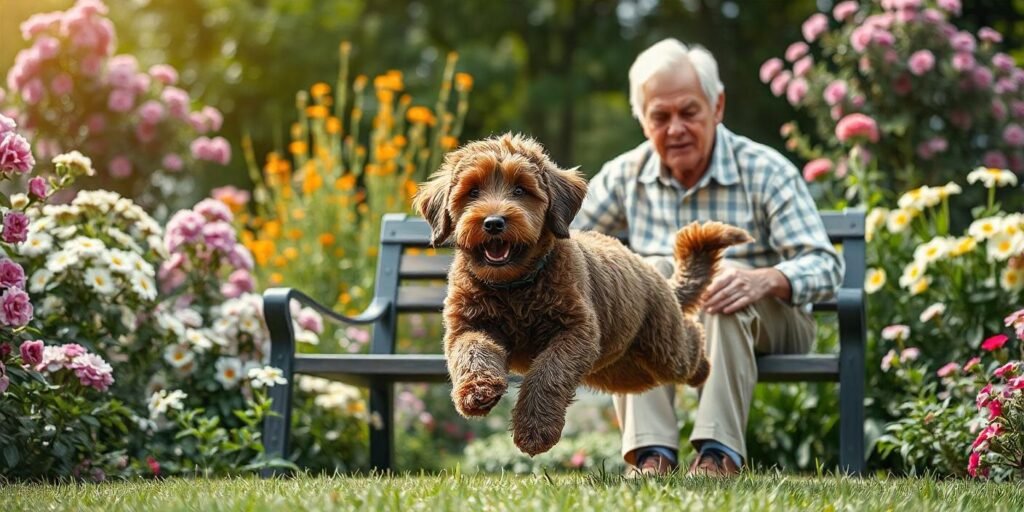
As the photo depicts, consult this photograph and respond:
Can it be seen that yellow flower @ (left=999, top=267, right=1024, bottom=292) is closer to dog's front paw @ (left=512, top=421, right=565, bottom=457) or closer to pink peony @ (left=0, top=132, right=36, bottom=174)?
dog's front paw @ (left=512, top=421, right=565, bottom=457)

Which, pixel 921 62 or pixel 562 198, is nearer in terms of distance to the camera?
pixel 562 198

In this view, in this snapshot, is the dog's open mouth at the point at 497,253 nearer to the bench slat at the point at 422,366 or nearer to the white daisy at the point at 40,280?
the bench slat at the point at 422,366

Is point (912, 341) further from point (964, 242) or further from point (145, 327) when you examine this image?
point (145, 327)

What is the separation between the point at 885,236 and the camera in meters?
6.04

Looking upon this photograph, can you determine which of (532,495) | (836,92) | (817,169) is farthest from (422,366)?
(836,92)

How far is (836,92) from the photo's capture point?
7.05 meters

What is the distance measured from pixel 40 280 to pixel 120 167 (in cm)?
281

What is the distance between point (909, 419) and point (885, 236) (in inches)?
57.3

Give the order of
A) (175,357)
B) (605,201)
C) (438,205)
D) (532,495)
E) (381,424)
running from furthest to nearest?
(381,424) < (605,201) < (175,357) < (438,205) < (532,495)

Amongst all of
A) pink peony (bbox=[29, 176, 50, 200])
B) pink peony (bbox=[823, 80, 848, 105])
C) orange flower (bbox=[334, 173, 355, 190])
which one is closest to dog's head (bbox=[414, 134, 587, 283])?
pink peony (bbox=[29, 176, 50, 200])

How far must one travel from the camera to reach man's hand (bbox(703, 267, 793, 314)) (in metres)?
4.50

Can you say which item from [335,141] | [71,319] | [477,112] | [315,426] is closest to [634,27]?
[477,112]

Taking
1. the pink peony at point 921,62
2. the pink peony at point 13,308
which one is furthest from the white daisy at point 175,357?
the pink peony at point 921,62

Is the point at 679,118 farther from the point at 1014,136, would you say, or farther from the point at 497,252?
the point at 1014,136
